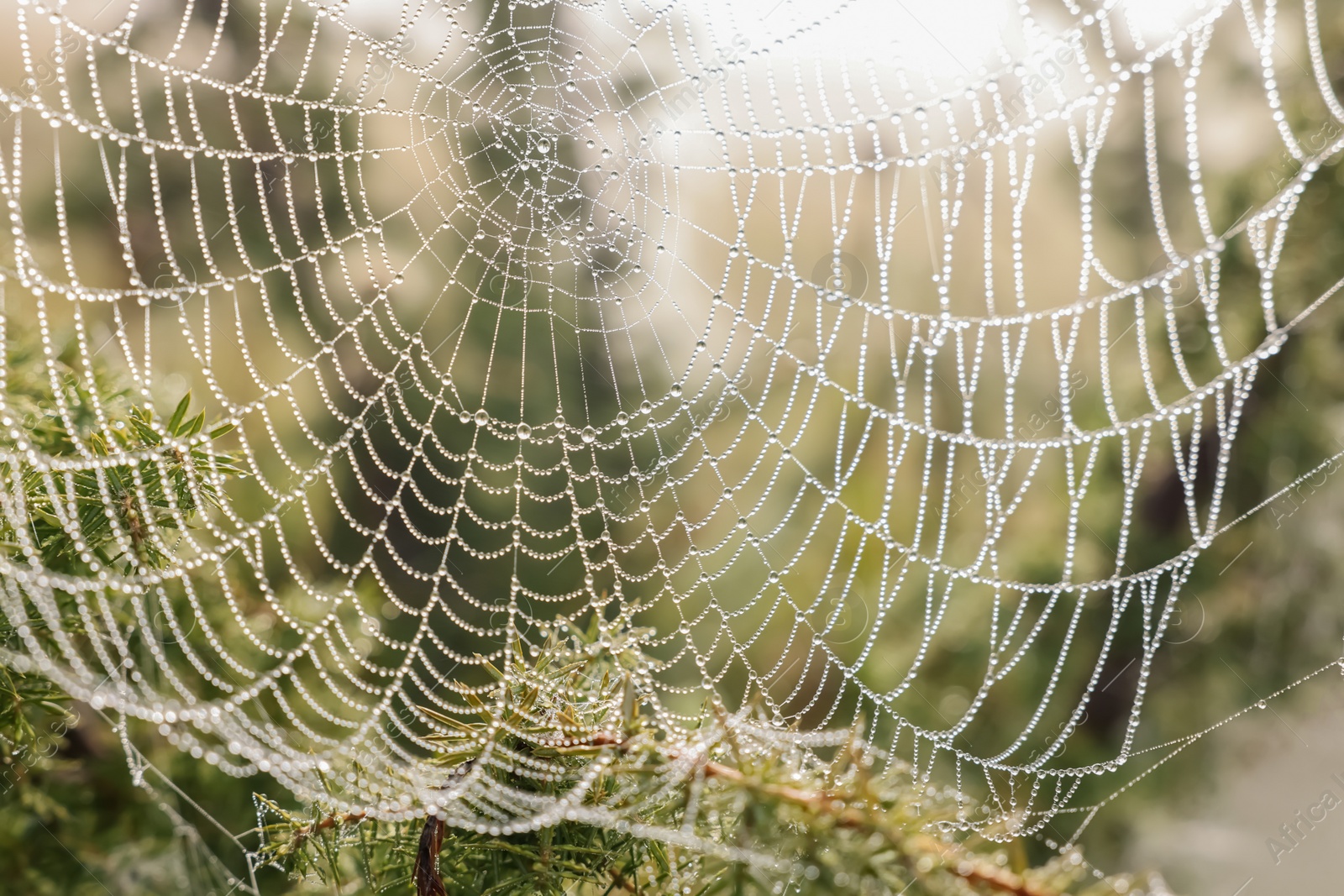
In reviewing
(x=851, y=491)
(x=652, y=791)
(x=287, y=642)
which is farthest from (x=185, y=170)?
(x=652, y=791)

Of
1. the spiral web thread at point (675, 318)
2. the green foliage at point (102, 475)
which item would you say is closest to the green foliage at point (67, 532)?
the green foliage at point (102, 475)

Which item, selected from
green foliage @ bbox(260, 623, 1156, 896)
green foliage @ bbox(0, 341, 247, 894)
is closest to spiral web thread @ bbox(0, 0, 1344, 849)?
green foliage @ bbox(0, 341, 247, 894)

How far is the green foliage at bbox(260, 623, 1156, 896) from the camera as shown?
0.41 meters

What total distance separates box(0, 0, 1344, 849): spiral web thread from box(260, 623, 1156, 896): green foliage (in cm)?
52

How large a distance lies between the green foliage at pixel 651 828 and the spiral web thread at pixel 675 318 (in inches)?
20.4

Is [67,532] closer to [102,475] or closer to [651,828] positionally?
[102,475]

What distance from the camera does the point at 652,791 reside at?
0.44 metres

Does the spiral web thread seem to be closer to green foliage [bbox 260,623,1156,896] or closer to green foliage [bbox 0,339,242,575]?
green foliage [bbox 0,339,242,575]

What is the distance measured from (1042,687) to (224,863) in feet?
3.55

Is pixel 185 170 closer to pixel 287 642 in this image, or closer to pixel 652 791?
pixel 287 642

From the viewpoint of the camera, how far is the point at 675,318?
140 cm

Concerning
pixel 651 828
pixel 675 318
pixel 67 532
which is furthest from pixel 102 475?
pixel 675 318

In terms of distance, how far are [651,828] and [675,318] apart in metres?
1.05

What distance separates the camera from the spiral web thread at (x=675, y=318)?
1.14 m
